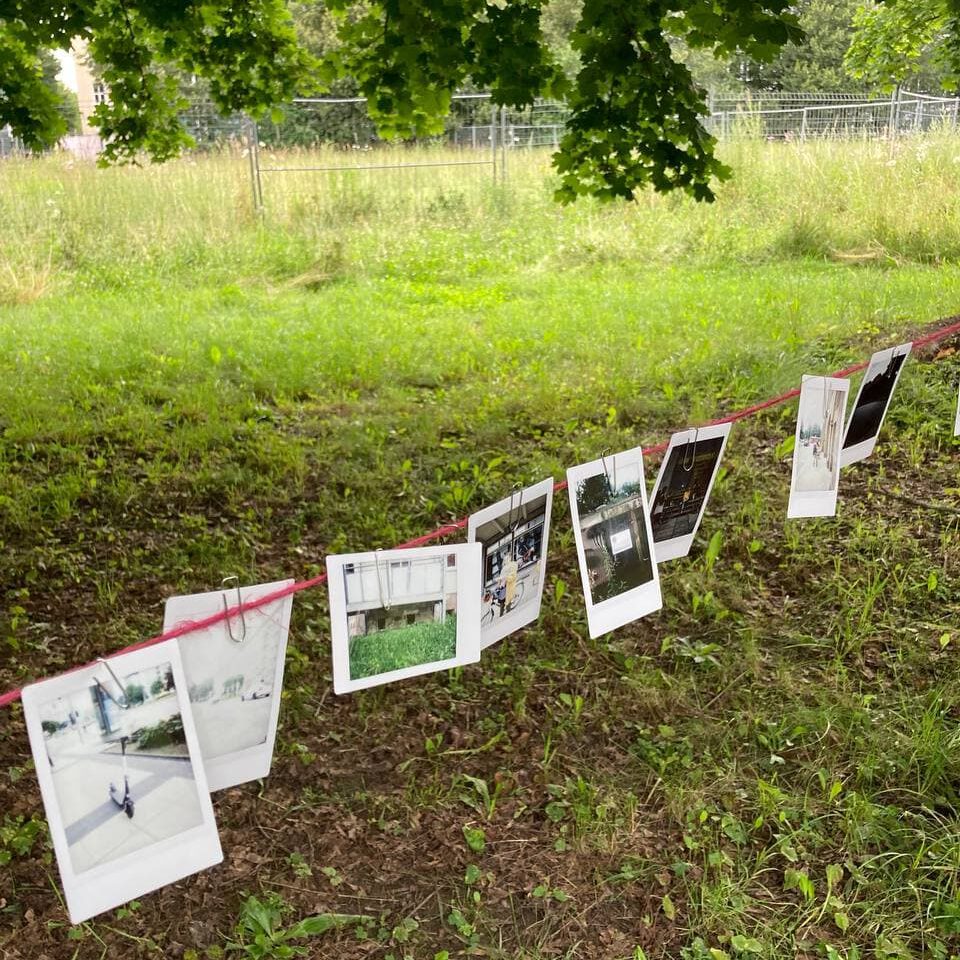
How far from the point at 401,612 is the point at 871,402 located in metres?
2.11

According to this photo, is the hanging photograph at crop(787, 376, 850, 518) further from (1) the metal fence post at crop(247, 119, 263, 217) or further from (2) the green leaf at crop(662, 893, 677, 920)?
(1) the metal fence post at crop(247, 119, 263, 217)

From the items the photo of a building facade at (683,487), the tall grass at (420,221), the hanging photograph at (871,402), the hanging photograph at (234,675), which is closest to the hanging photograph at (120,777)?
the hanging photograph at (234,675)

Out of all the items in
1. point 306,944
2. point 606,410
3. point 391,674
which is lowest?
point 306,944

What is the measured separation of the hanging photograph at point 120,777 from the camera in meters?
1.57

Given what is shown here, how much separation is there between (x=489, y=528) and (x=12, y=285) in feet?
30.0

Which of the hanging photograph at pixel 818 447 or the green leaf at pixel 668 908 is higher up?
the hanging photograph at pixel 818 447

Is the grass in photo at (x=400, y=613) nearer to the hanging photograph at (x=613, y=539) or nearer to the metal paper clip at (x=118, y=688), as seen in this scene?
the hanging photograph at (x=613, y=539)

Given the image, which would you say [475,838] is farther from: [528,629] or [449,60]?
[449,60]

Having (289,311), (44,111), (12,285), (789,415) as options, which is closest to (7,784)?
(44,111)

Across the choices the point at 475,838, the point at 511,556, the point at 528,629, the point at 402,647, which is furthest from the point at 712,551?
the point at 402,647

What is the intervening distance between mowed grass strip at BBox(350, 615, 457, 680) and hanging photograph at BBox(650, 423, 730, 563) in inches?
29.7

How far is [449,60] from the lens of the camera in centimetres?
450

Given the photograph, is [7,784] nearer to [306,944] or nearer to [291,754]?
[291,754]

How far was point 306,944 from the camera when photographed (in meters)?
2.68
